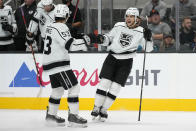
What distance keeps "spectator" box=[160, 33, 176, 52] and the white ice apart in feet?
2.92

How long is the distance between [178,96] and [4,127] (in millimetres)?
2438

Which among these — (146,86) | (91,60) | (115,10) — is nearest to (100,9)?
(115,10)

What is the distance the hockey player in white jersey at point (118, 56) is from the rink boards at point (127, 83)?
0.87 metres

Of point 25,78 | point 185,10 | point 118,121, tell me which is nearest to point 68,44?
point 118,121

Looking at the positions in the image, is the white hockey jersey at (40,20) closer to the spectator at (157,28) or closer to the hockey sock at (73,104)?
the spectator at (157,28)

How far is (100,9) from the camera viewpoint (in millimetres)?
7133

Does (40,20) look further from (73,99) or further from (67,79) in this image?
(73,99)

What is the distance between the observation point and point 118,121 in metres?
6.13

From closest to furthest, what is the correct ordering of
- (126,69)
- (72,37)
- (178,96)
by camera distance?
1. (72,37)
2. (126,69)
3. (178,96)

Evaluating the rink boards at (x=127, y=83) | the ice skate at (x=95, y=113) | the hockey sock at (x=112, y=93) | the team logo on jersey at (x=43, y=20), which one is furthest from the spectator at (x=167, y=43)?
the team logo on jersey at (x=43, y=20)

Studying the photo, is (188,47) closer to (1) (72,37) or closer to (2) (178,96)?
(2) (178,96)

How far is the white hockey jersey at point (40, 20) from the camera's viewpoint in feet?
23.2

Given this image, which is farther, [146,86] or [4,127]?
[146,86]

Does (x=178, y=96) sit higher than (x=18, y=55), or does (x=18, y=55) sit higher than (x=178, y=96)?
(x=18, y=55)
